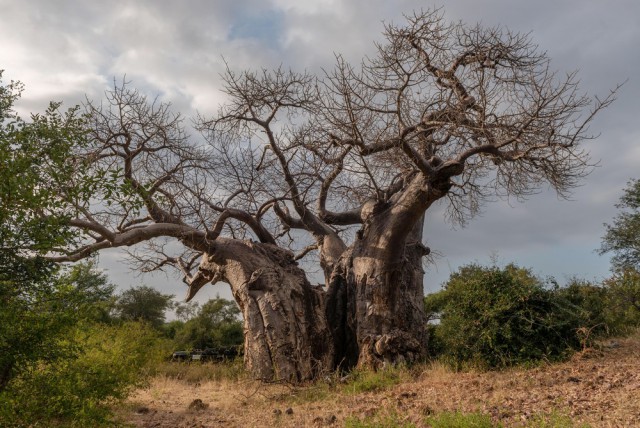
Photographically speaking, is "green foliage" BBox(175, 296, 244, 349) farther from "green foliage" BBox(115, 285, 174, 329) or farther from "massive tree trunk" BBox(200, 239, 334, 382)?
"massive tree trunk" BBox(200, 239, 334, 382)

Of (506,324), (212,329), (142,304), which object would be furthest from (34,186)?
(142,304)

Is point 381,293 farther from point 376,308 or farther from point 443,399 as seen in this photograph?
point 443,399

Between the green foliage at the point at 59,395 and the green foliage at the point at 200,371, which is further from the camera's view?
the green foliage at the point at 200,371

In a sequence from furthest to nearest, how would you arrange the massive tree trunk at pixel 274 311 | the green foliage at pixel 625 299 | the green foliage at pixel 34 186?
the green foliage at pixel 625 299 → the massive tree trunk at pixel 274 311 → the green foliage at pixel 34 186

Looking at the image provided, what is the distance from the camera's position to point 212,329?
20.5 metres

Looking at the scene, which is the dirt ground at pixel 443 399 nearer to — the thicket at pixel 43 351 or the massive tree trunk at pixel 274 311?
the massive tree trunk at pixel 274 311

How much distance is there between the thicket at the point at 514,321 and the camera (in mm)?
9227

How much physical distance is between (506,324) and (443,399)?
257 centimetres

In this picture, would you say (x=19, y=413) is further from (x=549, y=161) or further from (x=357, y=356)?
(x=549, y=161)

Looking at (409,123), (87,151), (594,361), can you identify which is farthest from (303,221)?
(594,361)

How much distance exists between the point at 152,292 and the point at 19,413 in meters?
21.3

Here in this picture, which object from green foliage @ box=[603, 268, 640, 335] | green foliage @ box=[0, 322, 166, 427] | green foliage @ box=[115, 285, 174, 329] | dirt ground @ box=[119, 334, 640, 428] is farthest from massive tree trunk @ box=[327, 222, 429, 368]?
green foliage @ box=[115, 285, 174, 329]

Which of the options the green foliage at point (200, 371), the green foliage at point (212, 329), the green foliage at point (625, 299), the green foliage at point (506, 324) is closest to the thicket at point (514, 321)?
the green foliage at point (506, 324)

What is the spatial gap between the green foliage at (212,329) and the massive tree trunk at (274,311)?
27.4 ft
